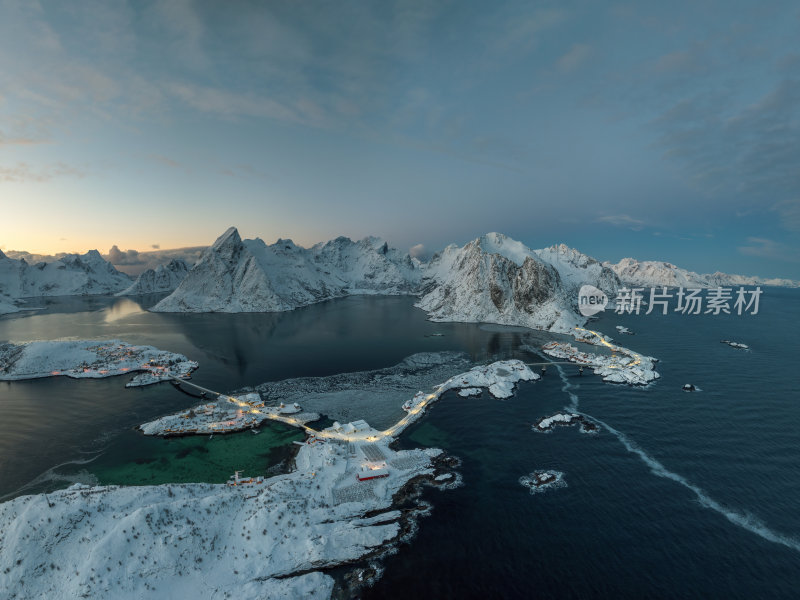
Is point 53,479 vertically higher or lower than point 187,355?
lower

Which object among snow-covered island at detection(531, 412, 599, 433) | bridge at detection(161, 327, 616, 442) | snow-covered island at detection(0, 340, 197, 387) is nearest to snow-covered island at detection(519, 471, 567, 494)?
snow-covered island at detection(531, 412, 599, 433)

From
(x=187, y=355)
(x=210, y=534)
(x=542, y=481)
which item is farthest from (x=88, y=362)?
(x=542, y=481)

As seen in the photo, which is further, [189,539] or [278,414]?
[278,414]

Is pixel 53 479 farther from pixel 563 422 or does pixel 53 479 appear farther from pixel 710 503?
pixel 710 503

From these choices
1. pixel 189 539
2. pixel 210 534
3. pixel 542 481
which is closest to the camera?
pixel 189 539

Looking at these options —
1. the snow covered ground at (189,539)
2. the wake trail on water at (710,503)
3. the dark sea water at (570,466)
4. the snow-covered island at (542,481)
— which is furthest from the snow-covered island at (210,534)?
the wake trail on water at (710,503)

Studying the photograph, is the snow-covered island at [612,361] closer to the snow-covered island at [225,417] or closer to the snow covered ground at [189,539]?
the snow covered ground at [189,539]

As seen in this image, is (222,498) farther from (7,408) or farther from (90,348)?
(90,348)

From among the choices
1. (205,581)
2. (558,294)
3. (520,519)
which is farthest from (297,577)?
(558,294)
